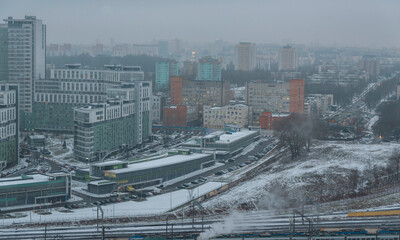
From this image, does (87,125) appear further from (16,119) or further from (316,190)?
(316,190)

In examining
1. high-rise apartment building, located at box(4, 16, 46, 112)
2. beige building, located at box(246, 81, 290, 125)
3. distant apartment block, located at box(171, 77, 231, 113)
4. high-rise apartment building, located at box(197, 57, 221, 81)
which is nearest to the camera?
high-rise apartment building, located at box(4, 16, 46, 112)

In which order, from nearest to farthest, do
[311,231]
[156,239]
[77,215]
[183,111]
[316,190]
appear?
[156,239] → [311,231] → [77,215] → [316,190] → [183,111]

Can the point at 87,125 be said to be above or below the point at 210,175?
above

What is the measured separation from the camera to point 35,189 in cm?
1587

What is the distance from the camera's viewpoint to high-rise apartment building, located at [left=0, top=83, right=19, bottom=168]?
20.3 m

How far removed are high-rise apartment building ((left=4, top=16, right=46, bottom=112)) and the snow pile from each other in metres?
14.2

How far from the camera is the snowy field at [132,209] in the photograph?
14.3 metres

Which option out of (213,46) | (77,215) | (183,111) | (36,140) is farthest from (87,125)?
(213,46)

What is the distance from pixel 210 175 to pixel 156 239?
29.3ft

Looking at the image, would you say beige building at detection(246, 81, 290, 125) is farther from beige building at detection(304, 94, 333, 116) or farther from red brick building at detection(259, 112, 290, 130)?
red brick building at detection(259, 112, 290, 130)

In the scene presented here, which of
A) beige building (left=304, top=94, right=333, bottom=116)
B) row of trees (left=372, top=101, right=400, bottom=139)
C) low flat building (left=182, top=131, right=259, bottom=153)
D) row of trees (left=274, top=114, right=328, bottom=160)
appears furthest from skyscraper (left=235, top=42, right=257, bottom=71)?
low flat building (left=182, top=131, right=259, bottom=153)

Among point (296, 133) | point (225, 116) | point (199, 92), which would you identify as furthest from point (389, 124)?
point (199, 92)

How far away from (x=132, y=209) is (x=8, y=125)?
7356 mm

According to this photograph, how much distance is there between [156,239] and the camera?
1126cm
